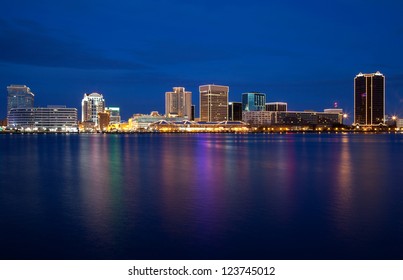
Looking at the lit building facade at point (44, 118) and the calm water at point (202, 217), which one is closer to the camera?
the calm water at point (202, 217)

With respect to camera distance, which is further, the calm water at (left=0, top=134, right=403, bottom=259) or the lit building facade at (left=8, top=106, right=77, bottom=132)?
the lit building facade at (left=8, top=106, right=77, bottom=132)

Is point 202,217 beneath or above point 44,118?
beneath

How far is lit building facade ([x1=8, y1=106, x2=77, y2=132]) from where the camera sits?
579 ft

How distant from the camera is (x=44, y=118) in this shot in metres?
176

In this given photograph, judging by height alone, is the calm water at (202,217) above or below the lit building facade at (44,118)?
below

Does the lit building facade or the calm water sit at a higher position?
the lit building facade

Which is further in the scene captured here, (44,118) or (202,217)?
(44,118)

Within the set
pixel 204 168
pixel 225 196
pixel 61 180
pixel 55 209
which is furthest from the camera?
pixel 204 168

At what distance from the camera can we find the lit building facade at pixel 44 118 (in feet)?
579

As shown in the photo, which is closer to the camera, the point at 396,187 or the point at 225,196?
the point at 225,196
